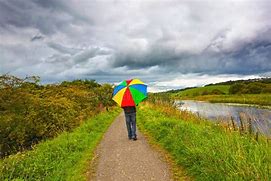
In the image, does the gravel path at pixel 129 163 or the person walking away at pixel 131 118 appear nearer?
the gravel path at pixel 129 163

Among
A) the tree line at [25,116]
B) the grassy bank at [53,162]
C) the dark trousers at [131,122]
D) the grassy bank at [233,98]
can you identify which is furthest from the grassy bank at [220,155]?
the tree line at [25,116]

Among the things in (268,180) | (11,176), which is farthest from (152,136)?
(268,180)

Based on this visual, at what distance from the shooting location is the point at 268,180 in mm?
5277

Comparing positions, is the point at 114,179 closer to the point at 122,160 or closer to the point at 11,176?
the point at 122,160

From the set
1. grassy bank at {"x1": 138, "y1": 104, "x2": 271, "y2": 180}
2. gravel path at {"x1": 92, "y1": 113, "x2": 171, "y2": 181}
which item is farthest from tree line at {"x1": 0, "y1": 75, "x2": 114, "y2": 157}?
grassy bank at {"x1": 138, "y1": 104, "x2": 271, "y2": 180}

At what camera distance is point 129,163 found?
29.2 feet

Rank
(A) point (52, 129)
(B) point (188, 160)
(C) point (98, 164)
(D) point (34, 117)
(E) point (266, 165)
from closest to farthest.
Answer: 1. (E) point (266, 165)
2. (B) point (188, 160)
3. (C) point (98, 164)
4. (D) point (34, 117)
5. (A) point (52, 129)

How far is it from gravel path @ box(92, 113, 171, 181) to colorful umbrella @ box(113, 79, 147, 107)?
1630mm

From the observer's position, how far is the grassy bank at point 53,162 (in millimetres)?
7566

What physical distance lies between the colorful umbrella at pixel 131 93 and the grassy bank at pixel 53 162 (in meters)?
2.11

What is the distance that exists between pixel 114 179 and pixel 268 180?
366 centimetres

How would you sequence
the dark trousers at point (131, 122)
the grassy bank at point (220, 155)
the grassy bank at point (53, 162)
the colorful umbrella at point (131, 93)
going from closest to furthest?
1. the grassy bank at point (220, 155)
2. the grassy bank at point (53, 162)
3. the colorful umbrella at point (131, 93)
4. the dark trousers at point (131, 122)

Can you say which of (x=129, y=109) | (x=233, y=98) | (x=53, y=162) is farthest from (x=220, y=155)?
(x=233, y=98)

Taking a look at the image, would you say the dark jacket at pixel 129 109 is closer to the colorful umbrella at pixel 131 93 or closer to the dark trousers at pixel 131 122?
the dark trousers at pixel 131 122
